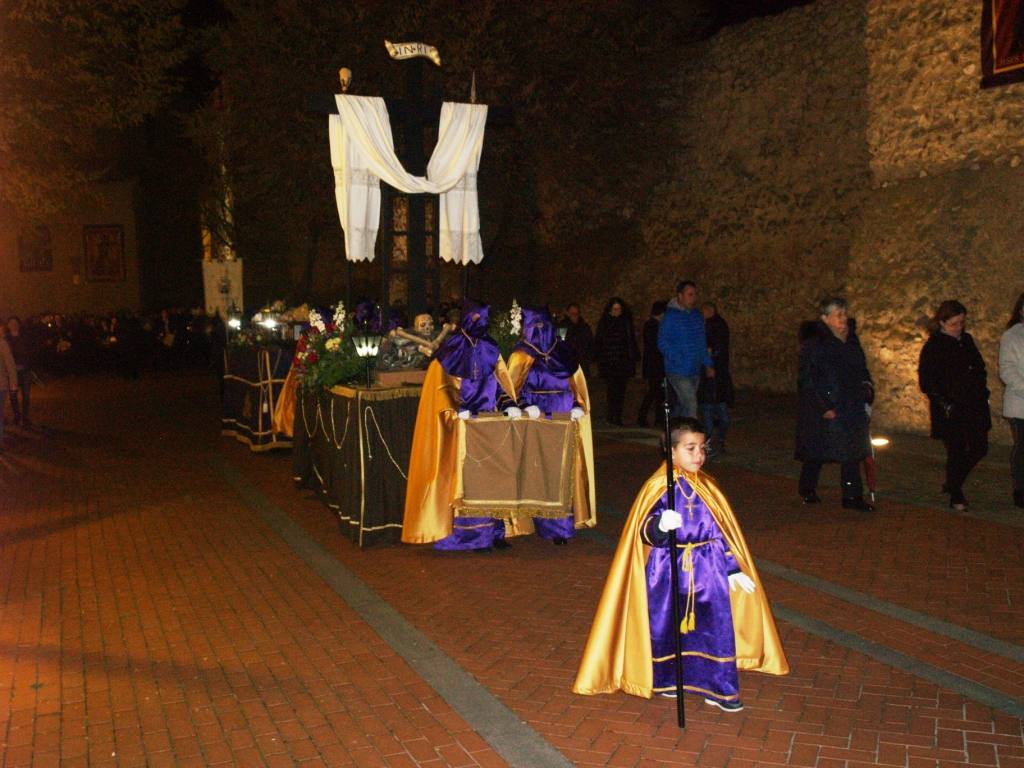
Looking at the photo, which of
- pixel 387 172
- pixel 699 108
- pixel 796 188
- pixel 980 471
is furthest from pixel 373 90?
pixel 980 471

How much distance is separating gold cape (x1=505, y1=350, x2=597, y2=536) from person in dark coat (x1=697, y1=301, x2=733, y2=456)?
3579mm

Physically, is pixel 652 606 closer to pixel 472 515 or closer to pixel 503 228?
pixel 472 515

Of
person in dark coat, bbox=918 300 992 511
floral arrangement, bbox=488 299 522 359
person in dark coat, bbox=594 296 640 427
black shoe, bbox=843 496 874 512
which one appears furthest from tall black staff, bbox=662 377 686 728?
person in dark coat, bbox=594 296 640 427

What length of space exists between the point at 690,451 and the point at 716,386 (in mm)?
7275

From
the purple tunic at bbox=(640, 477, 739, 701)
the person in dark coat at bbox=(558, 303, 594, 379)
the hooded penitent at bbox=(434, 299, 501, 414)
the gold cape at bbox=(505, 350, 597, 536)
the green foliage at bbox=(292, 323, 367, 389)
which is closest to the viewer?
the purple tunic at bbox=(640, 477, 739, 701)

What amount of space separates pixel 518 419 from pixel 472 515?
805mm

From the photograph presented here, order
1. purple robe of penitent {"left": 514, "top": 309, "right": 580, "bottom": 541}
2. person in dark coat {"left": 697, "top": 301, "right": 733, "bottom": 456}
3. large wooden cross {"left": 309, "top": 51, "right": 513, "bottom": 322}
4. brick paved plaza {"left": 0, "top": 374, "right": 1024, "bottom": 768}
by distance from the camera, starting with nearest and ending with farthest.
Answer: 1. brick paved plaza {"left": 0, "top": 374, "right": 1024, "bottom": 768}
2. purple robe of penitent {"left": 514, "top": 309, "right": 580, "bottom": 541}
3. large wooden cross {"left": 309, "top": 51, "right": 513, "bottom": 322}
4. person in dark coat {"left": 697, "top": 301, "right": 733, "bottom": 456}

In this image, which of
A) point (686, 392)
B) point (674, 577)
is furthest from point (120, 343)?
point (674, 577)

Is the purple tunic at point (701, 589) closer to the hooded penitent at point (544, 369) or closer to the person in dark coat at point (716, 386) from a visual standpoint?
the hooded penitent at point (544, 369)

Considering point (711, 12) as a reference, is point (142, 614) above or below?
below

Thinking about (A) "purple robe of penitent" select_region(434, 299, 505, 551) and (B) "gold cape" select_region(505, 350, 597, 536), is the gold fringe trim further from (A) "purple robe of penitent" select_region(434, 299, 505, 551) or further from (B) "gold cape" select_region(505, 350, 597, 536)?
(B) "gold cape" select_region(505, 350, 597, 536)

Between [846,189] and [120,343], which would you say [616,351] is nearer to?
[846,189]

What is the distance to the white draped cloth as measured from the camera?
9008 millimetres

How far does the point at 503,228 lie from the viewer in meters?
23.7
